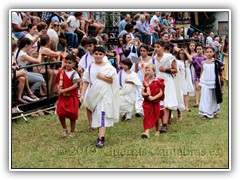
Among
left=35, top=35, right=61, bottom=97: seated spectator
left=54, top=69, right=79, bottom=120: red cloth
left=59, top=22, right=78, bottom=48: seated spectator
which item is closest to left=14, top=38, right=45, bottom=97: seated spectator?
left=35, top=35, right=61, bottom=97: seated spectator

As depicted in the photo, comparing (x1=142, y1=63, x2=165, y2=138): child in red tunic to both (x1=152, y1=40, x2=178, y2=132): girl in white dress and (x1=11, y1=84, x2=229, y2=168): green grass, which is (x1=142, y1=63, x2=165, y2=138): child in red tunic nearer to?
(x1=11, y1=84, x2=229, y2=168): green grass

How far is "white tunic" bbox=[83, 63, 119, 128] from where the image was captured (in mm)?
8695

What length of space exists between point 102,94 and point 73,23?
6378 mm

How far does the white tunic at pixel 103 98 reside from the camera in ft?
28.5

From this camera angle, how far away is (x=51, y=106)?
12.1 metres

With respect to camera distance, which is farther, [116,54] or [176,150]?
[116,54]

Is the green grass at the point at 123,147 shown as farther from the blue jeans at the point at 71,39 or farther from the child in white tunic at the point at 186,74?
the blue jeans at the point at 71,39

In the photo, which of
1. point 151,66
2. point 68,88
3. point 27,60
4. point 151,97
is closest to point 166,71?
point 151,66

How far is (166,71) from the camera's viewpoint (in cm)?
1011

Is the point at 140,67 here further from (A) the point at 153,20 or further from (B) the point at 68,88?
(A) the point at 153,20

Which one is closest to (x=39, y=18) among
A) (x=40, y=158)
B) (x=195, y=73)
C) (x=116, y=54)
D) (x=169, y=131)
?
(x=116, y=54)

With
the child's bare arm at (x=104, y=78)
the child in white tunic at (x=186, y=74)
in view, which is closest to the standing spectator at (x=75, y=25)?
the child in white tunic at (x=186, y=74)
